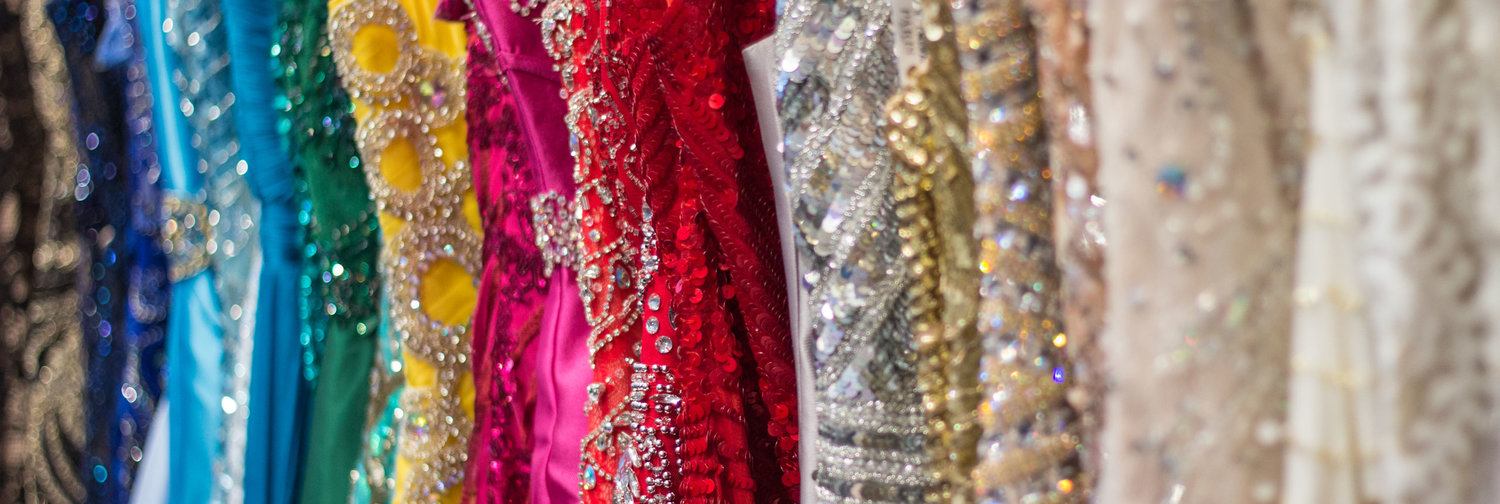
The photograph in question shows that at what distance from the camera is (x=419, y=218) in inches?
26.3

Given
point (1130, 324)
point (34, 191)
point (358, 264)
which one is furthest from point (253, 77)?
point (1130, 324)

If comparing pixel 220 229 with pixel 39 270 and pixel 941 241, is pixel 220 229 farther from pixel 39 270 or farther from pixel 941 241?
pixel 941 241

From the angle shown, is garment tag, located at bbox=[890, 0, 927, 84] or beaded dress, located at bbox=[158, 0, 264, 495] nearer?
garment tag, located at bbox=[890, 0, 927, 84]

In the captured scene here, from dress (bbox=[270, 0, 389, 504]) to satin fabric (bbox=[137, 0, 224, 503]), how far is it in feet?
0.34

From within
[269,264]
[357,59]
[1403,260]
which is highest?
[357,59]

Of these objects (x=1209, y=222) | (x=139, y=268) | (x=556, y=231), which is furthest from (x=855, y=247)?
(x=139, y=268)

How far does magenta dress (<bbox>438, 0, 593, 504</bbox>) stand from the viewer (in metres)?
0.54

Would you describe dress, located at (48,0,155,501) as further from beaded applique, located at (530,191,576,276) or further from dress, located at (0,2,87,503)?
beaded applique, located at (530,191,576,276)

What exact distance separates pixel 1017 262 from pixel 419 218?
47cm

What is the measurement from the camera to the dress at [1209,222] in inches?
9.7

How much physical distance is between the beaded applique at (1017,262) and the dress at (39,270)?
0.87m

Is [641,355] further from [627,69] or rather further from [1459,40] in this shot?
[1459,40]

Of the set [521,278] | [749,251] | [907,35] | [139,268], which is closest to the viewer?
[907,35]

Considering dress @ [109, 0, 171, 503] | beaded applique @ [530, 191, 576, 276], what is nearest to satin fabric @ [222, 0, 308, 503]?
dress @ [109, 0, 171, 503]
